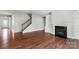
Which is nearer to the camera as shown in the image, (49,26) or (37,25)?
(49,26)

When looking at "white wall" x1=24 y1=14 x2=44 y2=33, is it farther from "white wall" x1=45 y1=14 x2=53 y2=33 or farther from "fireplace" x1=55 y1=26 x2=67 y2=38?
"fireplace" x1=55 y1=26 x2=67 y2=38

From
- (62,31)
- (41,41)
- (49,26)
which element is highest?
(49,26)

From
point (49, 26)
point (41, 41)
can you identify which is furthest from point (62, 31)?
point (41, 41)

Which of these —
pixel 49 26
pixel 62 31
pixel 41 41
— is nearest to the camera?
pixel 49 26

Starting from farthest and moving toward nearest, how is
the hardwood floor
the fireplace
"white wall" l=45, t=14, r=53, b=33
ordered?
the fireplace, "white wall" l=45, t=14, r=53, b=33, the hardwood floor

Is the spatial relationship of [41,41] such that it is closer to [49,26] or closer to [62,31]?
[49,26]

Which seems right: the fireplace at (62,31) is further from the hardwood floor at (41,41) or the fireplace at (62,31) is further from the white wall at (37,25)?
the white wall at (37,25)

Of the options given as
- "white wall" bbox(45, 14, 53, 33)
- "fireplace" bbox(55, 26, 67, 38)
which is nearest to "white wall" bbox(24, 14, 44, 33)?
"white wall" bbox(45, 14, 53, 33)

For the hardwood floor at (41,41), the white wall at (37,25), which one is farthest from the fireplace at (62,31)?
the white wall at (37,25)

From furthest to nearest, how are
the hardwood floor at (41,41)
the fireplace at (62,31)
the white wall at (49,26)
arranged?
the fireplace at (62,31) → the white wall at (49,26) → the hardwood floor at (41,41)
